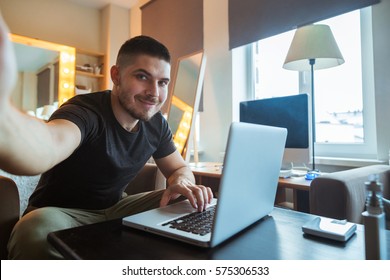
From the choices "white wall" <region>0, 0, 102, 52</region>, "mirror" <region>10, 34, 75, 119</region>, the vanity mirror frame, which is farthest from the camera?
the vanity mirror frame

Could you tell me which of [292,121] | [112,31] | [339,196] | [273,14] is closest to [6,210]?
[339,196]

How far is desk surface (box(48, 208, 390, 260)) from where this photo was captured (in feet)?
1.53

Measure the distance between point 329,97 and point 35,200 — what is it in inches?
75.4

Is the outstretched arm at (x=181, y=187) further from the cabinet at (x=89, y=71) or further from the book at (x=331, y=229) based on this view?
the cabinet at (x=89, y=71)

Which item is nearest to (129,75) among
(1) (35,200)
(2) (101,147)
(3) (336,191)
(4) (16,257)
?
(2) (101,147)

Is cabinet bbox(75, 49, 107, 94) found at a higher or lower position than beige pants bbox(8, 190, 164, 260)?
higher

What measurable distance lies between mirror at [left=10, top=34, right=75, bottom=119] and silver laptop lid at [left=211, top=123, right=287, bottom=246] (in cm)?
285

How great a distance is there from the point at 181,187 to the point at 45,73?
3044 mm

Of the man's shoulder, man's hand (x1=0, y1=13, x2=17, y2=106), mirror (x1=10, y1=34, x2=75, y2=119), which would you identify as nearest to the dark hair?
the man's shoulder

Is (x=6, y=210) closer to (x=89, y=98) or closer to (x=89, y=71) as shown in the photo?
(x=89, y=98)

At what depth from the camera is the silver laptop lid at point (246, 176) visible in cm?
46

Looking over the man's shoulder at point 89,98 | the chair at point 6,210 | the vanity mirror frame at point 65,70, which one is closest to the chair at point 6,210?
the chair at point 6,210

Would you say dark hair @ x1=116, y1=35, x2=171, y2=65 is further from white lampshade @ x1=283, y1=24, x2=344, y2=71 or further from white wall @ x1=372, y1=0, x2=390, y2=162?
white wall @ x1=372, y1=0, x2=390, y2=162

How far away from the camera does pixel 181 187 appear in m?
0.78
